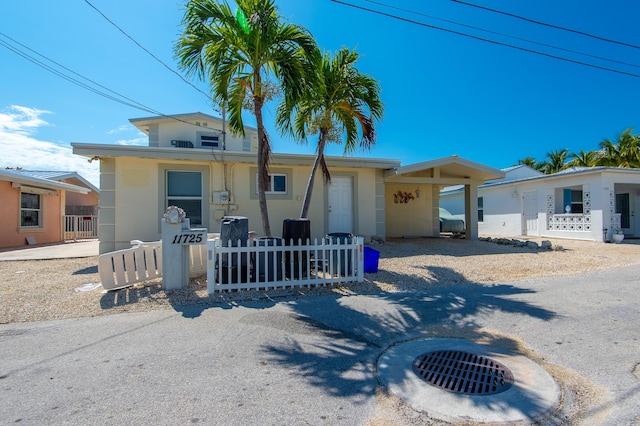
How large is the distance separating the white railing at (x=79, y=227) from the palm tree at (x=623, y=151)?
34640 mm

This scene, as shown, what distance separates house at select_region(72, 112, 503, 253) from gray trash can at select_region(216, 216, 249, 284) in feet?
8.65

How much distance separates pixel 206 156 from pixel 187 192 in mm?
1307

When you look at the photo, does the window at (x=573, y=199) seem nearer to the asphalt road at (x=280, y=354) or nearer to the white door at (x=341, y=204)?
the white door at (x=341, y=204)

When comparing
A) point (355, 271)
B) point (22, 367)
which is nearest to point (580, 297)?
point (355, 271)

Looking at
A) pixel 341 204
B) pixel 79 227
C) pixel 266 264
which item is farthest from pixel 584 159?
pixel 79 227

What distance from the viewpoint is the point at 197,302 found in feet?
17.1

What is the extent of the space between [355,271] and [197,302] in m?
2.92

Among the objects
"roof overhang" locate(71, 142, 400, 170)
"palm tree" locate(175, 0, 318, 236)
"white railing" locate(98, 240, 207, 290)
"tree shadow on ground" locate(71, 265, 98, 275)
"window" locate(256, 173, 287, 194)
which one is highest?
"palm tree" locate(175, 0, 318, 236)

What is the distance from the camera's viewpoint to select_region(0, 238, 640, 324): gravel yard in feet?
16.7

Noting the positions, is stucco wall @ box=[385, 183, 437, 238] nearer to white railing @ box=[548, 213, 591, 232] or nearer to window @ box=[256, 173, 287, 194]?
window @ box=[256, 173, 287, 194]

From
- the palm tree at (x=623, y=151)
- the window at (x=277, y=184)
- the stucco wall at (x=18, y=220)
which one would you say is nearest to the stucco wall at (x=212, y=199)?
the window at (x=277, y=184)

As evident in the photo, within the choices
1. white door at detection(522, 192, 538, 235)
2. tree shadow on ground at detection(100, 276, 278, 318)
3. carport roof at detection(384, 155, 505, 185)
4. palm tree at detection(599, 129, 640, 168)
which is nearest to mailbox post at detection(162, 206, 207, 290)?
tree shadow on ground at detection(100, 276, 278, 318)

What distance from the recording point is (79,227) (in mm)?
18688

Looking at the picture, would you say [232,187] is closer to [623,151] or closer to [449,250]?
[449,250]
